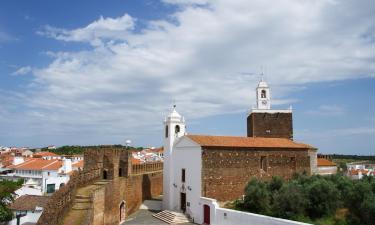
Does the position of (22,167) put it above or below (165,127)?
below

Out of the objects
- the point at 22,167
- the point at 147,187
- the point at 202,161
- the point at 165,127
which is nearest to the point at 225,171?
the point at 202,161

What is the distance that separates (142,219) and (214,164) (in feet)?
20.6

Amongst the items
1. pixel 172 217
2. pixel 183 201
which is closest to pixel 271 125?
pixel 183 201

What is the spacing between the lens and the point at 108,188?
22.9 m

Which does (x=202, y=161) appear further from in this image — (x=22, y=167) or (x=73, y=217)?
(x=22, y=167)

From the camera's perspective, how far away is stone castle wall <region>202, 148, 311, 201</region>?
25.2m

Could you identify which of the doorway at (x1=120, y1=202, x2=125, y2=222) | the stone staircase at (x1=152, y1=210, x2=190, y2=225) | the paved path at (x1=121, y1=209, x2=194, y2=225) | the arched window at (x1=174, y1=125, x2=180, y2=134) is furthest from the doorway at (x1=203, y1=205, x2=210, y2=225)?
the arched window at (x1=174, y1=125, x2=180, y2=134)

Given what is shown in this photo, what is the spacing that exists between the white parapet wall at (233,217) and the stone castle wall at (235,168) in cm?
154

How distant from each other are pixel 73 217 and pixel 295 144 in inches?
766

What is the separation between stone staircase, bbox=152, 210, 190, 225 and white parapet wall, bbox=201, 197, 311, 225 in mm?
2243

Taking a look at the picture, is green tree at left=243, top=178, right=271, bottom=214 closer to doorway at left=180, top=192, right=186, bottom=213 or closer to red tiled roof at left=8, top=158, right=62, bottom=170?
doorway at left=180, top=192, right=186, bottom=213

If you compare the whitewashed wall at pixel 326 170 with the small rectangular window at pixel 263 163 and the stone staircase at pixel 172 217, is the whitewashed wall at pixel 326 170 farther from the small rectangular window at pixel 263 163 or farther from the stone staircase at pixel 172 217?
the stone staircase at pixel 172 217

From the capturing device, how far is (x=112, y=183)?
2412 centimetres

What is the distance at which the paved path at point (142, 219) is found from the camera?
25.0 metres
